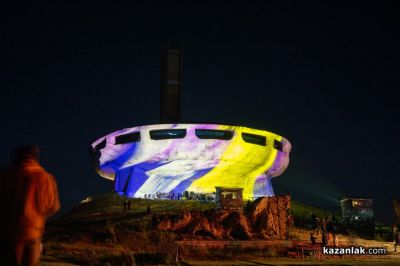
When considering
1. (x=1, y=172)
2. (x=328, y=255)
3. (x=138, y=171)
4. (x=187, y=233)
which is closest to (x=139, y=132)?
(x=138, y=171)

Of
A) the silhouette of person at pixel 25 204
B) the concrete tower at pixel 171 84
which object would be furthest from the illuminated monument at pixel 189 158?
the silhouette of person at pixel 25 204

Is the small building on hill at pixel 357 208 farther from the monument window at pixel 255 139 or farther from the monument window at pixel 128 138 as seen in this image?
the monument window at pixel 128 138

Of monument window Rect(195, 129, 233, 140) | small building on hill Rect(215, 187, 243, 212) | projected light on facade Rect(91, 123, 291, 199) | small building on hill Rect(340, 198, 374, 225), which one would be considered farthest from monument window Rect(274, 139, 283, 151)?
small building on hill Rect(215, 187, 243, 212)

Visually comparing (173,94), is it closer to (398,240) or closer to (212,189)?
(212,189)

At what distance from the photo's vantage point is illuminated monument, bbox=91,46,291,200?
4388cm

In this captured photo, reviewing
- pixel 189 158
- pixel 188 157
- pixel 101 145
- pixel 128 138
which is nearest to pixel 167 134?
pixel 188 157

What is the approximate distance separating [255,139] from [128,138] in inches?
468

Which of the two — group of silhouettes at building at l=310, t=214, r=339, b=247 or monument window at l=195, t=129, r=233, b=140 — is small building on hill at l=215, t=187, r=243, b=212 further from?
monument window at l=195, t=129, r=233, b=140

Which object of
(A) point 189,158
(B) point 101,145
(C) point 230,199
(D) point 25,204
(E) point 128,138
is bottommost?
(D) point 25,204

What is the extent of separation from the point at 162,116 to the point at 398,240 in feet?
120

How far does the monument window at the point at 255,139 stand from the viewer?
45031 mm

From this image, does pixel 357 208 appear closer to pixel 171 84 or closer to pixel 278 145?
pixel 278 145

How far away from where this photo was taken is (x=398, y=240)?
19125mm

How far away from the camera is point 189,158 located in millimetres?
44188
